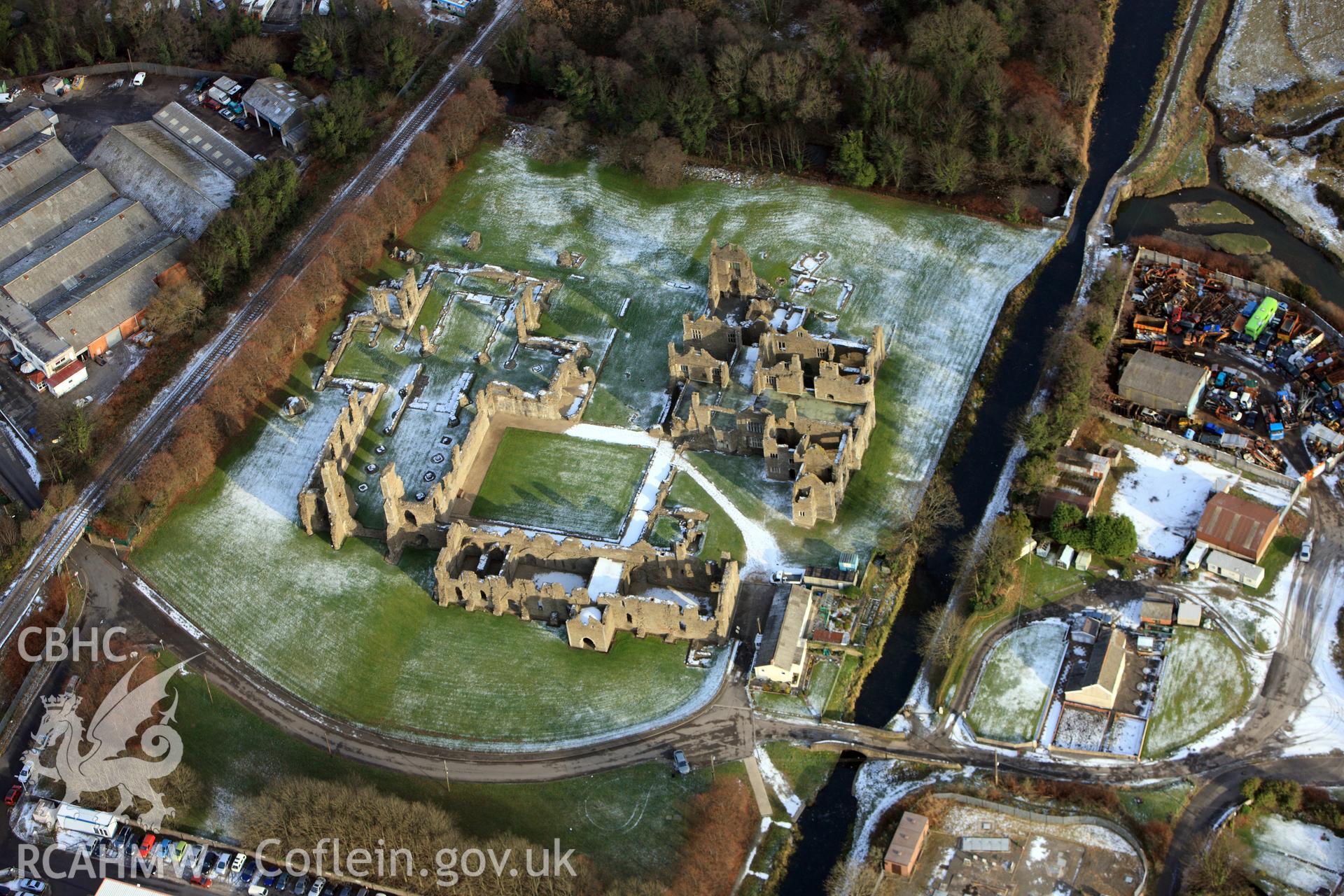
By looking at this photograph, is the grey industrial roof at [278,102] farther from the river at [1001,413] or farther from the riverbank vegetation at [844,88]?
the river at [1001,413]

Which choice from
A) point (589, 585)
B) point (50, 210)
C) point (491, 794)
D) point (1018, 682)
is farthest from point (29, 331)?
point (1018, 682)

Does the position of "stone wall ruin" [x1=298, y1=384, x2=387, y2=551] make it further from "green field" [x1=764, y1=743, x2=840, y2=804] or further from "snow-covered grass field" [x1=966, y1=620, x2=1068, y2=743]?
"snow-covered grass field" [x1=966, y1=620, x2=1068, y2=743]

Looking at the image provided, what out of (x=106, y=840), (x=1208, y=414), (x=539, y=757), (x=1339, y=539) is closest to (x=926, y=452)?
(x=1208, y=414)

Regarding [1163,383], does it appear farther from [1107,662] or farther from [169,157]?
[169,157]

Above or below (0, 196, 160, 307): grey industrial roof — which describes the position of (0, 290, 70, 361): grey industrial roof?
below

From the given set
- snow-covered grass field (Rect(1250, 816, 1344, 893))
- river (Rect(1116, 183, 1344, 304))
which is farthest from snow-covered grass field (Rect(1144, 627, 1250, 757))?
river (Rect(1116, 183, 1344, 304))

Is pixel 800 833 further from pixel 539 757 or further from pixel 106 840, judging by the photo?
pixel 106 840
